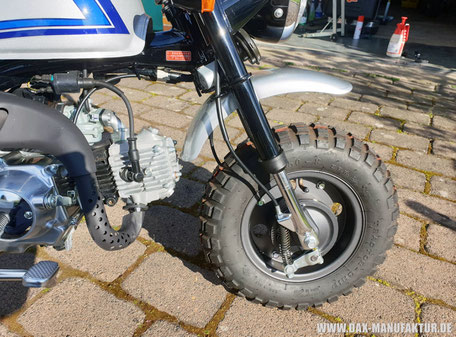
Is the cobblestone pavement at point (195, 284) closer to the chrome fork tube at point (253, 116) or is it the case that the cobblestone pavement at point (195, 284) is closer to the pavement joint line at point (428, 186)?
the pavement joint line at point (428, 186)

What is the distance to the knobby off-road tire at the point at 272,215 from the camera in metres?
1.48

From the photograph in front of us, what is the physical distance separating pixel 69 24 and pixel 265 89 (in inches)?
29.9

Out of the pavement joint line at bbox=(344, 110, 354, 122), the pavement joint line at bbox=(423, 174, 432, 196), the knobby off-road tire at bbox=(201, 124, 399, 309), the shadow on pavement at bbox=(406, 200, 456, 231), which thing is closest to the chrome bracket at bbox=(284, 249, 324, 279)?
the knobby off-road tire at bbox=(201, 124, 399, 309)

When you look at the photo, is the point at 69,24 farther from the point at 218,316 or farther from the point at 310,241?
the point at 218,316

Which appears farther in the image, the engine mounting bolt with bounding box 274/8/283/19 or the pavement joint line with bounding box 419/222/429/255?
the pavement joint line with bounding box 419/222/429/255

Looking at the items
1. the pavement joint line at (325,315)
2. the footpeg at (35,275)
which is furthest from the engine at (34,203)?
the pavement joint line at (325,315)

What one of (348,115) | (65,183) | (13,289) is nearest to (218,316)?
(65,183)

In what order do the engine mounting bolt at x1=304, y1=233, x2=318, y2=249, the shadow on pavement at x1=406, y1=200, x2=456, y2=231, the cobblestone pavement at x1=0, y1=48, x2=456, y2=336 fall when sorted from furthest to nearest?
the shadow on pavement at x1=406, y1=200, x2=456, y2=231, the cobblestone pavement at x1=0, y1=48, x2=456, y2=336, the engine mounting bolt at x1=304, y1=233, x2=318, y2=249

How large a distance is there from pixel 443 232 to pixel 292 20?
172cm

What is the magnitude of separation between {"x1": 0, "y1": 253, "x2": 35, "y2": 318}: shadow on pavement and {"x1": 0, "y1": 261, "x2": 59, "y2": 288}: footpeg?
1.20 feet

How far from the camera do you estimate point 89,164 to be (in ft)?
4.59

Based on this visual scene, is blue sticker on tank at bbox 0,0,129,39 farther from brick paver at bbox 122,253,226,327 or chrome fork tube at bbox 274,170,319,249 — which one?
brick paver at bbox 122,253,226,327

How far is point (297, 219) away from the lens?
4.92ft

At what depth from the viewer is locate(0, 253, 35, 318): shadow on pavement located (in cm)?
170
